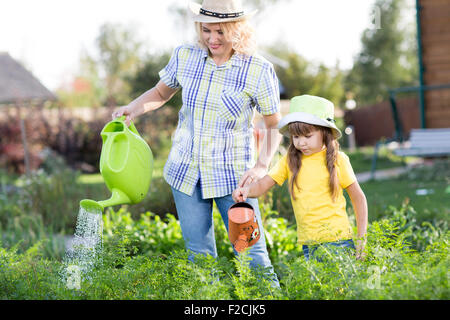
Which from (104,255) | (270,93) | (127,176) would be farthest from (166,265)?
(270,93)

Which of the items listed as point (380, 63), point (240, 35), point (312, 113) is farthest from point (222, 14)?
point (380, 63)

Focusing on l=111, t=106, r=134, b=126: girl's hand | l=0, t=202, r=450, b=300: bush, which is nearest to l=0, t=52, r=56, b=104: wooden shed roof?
l=111, t=106, r=134, b=126: girl's hand

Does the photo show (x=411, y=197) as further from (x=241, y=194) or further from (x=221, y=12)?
(x=221, y=12)

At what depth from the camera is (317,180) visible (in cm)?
244

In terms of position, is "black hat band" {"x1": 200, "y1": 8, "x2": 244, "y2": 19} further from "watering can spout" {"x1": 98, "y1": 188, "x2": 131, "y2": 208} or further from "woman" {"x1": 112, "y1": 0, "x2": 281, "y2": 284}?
"watering can spout" {"x1": 98, "y1": 188, "x2": 131, "y2": 208}

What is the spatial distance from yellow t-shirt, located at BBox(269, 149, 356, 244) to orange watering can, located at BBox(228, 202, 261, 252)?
0.79 ft

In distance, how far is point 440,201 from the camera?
5.12 meters

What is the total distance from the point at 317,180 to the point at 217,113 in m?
A: 0.54

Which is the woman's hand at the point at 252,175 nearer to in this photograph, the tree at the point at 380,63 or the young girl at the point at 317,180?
the young girl at the point at 317,180

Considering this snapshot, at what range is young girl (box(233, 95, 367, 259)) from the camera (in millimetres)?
2395

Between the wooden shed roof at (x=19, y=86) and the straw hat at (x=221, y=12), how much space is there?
6.77 metres

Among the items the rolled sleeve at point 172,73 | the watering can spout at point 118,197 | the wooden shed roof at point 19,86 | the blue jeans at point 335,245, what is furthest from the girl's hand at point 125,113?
the wooden shed roof at point 19,86

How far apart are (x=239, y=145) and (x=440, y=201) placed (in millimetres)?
3219

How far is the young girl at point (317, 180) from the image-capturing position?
2.39 metres
